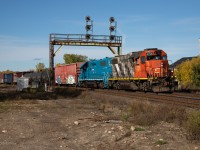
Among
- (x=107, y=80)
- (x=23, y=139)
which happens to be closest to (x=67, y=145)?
(x=23, y=139)

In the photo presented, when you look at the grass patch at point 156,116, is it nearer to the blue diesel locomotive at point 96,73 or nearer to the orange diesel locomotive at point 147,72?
the orange diesel locomotive at point 147,72

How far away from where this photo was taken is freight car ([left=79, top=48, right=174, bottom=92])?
25.5 meters

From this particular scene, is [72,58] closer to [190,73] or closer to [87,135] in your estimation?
[190,73]

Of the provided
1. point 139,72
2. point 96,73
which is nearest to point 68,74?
point 96,73

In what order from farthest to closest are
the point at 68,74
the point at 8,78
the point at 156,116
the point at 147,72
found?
1. the point at 8,78
2. the point at 68,74
3. the point at 147,72
4. the point at 156,116

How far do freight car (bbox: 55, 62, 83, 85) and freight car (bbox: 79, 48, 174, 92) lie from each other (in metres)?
9.12

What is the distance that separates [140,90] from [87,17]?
17.3 meters

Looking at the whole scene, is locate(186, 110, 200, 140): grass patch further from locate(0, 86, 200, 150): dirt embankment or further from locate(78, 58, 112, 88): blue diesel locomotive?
locate(78, 58, 112, 88): blue diesel locomotive

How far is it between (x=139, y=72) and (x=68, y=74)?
21341mm

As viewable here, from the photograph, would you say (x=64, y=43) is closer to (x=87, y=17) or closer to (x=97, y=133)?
(x=87, y=17)

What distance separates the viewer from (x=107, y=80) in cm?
3403

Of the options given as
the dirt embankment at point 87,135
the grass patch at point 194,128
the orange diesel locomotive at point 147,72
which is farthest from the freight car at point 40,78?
the grass patch at point 194,128

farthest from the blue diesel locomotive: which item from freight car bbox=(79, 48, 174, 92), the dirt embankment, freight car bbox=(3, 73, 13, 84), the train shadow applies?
freight car bbox=(3, 73, 13, 84)

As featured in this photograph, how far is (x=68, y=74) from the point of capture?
154ft
